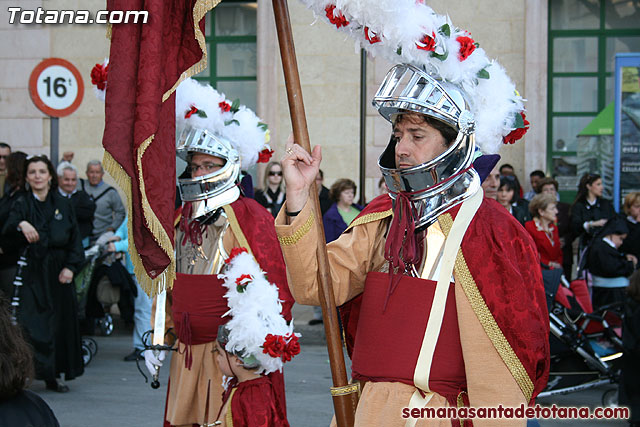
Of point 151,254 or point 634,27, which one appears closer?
point 151,254

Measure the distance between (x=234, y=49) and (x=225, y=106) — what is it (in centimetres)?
838

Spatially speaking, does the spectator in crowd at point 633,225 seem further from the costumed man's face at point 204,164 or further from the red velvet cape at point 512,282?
the red velvet cape at point 512,282

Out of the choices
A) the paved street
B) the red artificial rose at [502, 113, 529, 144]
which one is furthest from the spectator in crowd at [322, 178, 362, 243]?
the red artificial rose at [502, 113, 529, 144]

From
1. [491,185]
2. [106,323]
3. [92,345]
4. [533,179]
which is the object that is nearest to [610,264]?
[491,185]

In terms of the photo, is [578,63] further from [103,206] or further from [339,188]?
[103,206]

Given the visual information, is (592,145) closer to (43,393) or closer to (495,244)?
(43,393)

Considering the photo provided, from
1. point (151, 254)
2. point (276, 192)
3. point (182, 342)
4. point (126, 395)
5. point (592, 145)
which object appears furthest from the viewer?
point (592, 145)

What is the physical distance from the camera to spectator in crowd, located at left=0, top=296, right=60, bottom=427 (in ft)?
8.86

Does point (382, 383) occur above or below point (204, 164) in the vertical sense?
below

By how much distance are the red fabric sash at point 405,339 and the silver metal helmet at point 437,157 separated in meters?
0.27

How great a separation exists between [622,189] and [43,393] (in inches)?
263

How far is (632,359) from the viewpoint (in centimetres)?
587

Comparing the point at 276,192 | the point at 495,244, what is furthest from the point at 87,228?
the point at 495,244

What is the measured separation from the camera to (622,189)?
34.9 ft
